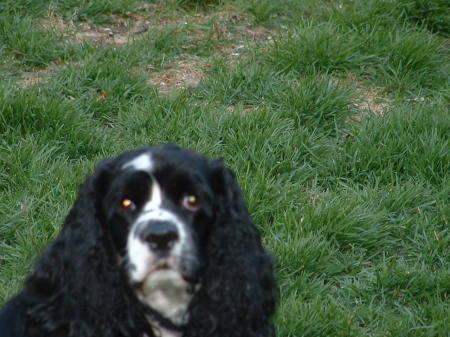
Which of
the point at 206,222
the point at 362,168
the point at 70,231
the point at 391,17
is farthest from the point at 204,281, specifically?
the point at 391,17

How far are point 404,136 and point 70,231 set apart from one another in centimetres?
282

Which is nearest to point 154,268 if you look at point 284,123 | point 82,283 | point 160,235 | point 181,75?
point 160,235

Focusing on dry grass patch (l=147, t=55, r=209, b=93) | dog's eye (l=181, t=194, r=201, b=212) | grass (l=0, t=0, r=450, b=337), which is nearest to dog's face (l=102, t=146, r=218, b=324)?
dog's eye (l=181, t=194, r=201, b=212)

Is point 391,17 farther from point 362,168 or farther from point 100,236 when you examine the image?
point 100,236

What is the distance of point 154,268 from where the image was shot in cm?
370

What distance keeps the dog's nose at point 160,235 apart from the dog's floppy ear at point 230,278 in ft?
1.20

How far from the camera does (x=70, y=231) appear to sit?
402 centimetres

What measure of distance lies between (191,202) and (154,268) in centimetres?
32

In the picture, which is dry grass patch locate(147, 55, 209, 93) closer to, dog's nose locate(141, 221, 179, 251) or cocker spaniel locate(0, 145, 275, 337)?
cocker spaniel locate(0, 145, 275, 337)

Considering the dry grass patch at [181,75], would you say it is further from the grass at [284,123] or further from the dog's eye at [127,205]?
the dog's eye at [127,205]

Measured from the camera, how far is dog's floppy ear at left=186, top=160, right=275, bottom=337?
398cm

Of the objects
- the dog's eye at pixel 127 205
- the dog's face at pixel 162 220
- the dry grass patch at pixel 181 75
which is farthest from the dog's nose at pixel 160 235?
the dry grass patch at pixel 181 75

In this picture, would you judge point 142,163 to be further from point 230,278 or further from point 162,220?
point 230,278

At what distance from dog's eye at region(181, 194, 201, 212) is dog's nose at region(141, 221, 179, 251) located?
A: 18cm
